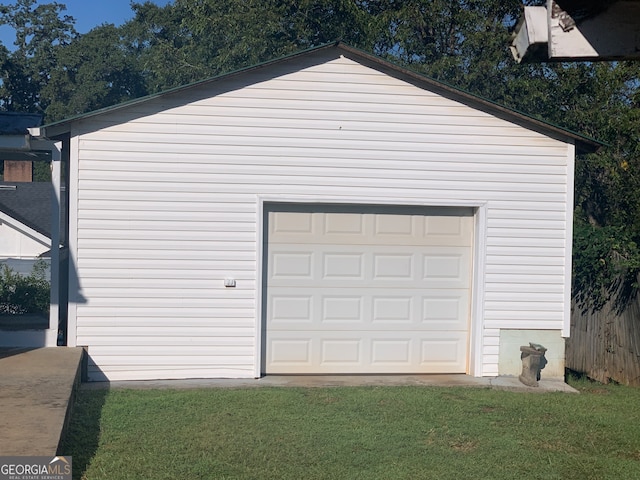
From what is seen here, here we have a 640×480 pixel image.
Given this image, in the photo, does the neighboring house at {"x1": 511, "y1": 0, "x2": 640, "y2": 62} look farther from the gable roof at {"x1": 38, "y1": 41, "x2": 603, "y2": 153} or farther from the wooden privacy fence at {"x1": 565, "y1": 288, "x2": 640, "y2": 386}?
the wooden privacy fence at {"x1": 565, "y1": 288, "x2": 640, "y2": 386}

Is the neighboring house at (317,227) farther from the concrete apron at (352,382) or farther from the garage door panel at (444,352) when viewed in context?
the concrete apron at (352,382)

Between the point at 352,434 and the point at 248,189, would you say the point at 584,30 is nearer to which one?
the point at 352,434

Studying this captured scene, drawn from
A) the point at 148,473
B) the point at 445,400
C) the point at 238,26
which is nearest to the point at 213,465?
the point at 148,473

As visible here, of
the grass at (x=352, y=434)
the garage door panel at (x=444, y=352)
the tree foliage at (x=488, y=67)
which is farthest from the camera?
the tree foliage at (x=488, y=67)

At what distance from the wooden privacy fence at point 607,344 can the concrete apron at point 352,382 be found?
3.20 ft

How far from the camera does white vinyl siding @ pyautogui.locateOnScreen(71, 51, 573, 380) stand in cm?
948

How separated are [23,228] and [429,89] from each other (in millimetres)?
15451

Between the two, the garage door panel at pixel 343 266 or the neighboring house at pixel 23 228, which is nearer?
the garage door panel at pixel 343 266

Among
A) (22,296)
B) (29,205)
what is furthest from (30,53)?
(22,296)

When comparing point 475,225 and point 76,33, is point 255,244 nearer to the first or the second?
point 475,225

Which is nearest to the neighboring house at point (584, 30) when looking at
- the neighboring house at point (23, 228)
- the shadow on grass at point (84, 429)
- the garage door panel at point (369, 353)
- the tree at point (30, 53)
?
the shadow on grass at point (84, 429)

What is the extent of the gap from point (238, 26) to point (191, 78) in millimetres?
7585

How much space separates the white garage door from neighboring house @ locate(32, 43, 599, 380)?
19 millimetres

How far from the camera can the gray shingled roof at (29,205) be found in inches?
866
